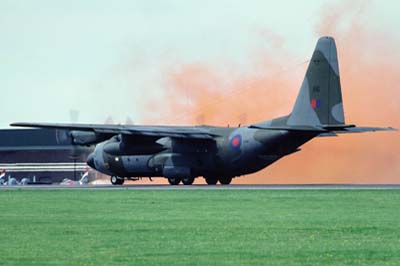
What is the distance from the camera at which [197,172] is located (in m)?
75.7

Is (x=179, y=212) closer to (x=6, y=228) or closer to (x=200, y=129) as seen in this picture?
(x=6, y=228)

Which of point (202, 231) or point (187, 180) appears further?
point (187, 180)

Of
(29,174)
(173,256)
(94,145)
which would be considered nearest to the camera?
(173,256)

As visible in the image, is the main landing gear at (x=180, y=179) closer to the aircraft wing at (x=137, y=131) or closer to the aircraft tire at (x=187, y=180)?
the aircraft tire at (x=187, y=180)

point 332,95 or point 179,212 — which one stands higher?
point 332,95

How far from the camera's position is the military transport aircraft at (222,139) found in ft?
227

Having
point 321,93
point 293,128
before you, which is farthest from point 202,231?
point 321,93

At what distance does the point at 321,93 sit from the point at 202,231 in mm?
39656

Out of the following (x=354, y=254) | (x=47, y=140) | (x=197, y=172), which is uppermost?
(x=47, y=140)

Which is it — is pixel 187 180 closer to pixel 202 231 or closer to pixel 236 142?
pixel 236 142

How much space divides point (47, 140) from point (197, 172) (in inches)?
1486

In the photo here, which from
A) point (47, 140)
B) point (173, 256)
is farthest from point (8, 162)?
point (173, 256)

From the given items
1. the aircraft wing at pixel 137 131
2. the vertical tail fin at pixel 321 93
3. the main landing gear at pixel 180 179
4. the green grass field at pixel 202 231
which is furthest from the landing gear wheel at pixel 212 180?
the green grass field at pixel 202 231

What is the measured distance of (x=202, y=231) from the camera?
31.3 m
